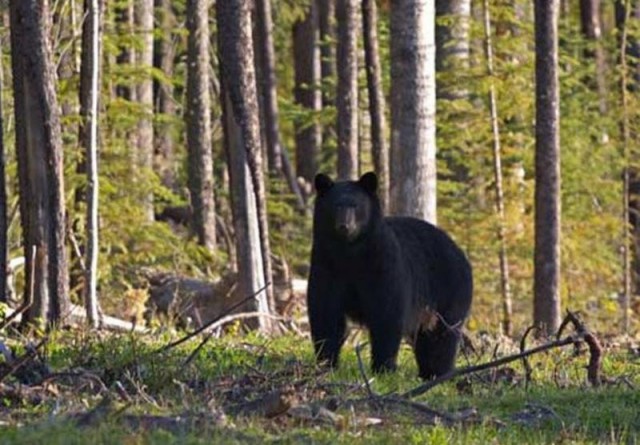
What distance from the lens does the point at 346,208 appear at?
12.0m

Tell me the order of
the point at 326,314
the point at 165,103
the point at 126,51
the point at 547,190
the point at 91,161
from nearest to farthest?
1. the point at 326,314
2. the point at 91,161
3. the point at 547,190
4. the point at 126,51
5. the point at 165,103

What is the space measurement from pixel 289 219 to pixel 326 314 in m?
18.6

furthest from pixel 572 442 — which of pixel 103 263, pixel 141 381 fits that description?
pixel 103 263

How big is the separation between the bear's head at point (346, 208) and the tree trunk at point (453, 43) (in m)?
13.0

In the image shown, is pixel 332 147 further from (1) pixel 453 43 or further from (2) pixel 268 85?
(1) pixel 453 43

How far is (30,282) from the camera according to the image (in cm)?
1406

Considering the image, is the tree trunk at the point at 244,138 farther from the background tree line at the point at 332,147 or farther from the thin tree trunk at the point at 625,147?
the thin tree trunk at the point at 625,147

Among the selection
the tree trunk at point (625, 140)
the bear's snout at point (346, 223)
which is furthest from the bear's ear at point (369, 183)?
the tree trunk at point (625, 140)

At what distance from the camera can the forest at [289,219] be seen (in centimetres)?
935

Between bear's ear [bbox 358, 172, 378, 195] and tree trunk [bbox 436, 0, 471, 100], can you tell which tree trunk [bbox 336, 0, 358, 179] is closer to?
tree trunk [bbox 436, 0, 471, 100]

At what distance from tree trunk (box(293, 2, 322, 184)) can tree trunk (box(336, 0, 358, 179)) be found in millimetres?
8757

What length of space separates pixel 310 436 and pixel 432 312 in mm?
4787

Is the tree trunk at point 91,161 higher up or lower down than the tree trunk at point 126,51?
lower down

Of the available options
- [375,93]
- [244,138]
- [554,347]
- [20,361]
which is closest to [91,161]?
[244,138]
